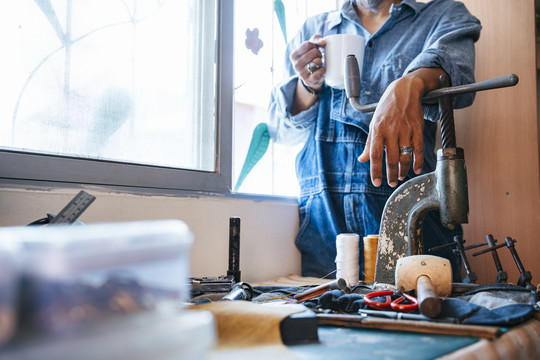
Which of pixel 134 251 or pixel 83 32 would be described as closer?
pixel 134 251

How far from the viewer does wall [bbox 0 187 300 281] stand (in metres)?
0.84

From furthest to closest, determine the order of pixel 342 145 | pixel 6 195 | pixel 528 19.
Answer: pixel 528 19 → pixel 342 145 → pixel 6 195

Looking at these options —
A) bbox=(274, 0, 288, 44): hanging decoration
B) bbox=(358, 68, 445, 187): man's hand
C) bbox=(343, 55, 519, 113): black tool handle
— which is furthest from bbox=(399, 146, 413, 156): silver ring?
bbox=(274, 0, 288, 44): hanging decoration

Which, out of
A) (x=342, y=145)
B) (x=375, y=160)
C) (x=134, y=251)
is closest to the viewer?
(x=134, y=251)

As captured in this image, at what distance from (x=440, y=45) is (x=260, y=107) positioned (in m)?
0.64

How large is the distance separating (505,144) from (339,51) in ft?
2.57

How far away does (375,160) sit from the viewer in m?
0.91

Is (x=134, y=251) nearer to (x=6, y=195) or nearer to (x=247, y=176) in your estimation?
(x=6, y=195)

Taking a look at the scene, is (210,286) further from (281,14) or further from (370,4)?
(281,14)

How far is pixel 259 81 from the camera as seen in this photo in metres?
1.51

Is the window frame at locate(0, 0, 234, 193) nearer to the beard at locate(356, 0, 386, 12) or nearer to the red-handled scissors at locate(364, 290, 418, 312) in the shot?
the beard at locate(356, 0, 386, 12)

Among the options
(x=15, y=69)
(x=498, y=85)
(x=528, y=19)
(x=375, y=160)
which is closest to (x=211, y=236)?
(x=375, y=160)

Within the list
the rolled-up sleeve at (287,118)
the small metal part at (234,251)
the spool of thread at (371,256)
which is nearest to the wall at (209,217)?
the small metal part at (234,251)

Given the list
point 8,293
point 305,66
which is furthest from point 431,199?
point 8,293
